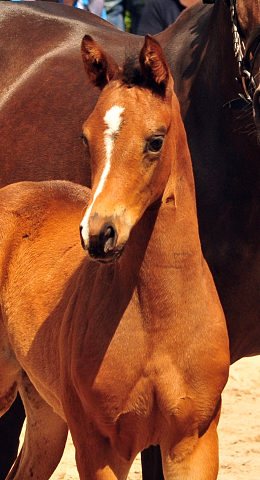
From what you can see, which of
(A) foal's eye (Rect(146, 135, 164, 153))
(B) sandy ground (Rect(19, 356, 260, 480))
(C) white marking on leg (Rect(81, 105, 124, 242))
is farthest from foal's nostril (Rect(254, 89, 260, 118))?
(B) sandy ground (Rect(19, 356, 260, 480))

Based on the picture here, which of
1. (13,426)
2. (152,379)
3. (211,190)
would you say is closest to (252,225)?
(211,190)

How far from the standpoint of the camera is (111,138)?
8.30ft

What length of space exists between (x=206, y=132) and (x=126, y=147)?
103cm

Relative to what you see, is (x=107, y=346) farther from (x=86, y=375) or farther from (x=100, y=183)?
(x=100, y=183)

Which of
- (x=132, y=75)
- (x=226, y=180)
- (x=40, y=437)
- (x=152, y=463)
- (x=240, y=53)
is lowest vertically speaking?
(x=152, y=463)

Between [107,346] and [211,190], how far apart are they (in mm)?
891

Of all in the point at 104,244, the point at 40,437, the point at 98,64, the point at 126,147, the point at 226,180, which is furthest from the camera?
the point at 40,437

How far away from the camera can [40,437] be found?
3.83m

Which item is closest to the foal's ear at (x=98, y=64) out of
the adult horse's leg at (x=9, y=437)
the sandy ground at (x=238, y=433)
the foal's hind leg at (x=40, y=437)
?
the foal's hind leg at (x=40, y=437)

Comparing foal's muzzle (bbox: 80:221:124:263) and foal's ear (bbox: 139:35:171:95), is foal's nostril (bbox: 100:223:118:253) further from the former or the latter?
foal's ear (bbox: 139:35:171:95)

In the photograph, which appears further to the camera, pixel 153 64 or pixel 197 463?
pixel 197 463

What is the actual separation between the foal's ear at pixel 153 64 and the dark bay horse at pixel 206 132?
30 cm

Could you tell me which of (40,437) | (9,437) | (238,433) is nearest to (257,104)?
(40,437)

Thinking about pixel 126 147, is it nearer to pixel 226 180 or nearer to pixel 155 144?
pixel 155 144
